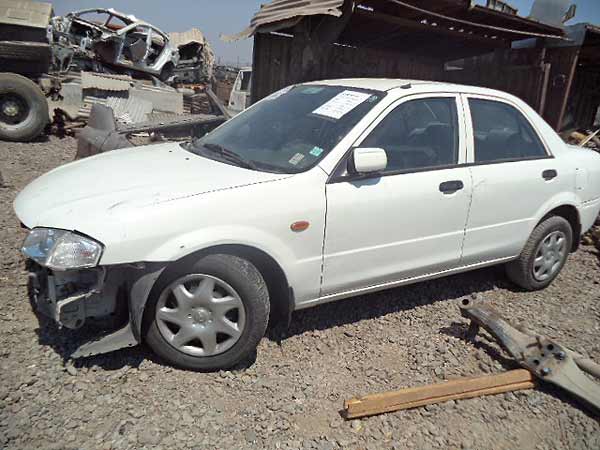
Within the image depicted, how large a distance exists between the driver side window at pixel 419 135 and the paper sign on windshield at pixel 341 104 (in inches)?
8.9

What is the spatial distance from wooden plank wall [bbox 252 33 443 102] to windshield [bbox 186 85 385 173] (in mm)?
3339

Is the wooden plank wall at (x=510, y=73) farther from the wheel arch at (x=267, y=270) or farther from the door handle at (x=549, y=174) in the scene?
the wheel arch at (x=267, y=270)

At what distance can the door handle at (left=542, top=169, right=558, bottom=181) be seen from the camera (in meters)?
3.58

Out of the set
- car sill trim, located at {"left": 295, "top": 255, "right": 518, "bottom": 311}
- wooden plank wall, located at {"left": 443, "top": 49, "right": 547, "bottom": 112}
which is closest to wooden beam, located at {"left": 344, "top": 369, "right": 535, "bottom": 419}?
car sill trim, located at {"left": 295, "top": 255, "right": 518, "bottom": 311}

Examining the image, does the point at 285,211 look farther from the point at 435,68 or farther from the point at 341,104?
→ the point at 435,68

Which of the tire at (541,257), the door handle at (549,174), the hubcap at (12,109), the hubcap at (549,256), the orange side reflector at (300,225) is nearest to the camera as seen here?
the orange side reflector at (300,225)

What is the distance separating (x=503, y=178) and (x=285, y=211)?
179 cm

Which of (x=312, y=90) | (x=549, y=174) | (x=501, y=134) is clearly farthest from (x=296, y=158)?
(x=549, y=174)

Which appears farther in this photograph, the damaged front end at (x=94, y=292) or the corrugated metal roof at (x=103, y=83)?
the corrugated metal roof at (x=103, y=83)

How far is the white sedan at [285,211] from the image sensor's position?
2262 mm

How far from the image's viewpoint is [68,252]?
7.00 feet

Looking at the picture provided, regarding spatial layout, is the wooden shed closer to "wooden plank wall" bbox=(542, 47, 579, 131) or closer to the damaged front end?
"wooden plank wall" bbox=(542, 47, 579, 131)

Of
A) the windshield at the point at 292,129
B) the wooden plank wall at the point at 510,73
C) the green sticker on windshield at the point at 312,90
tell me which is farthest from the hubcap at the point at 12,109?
the wooden plank wall at the point at 510,73

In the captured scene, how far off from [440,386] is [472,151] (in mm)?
1639
